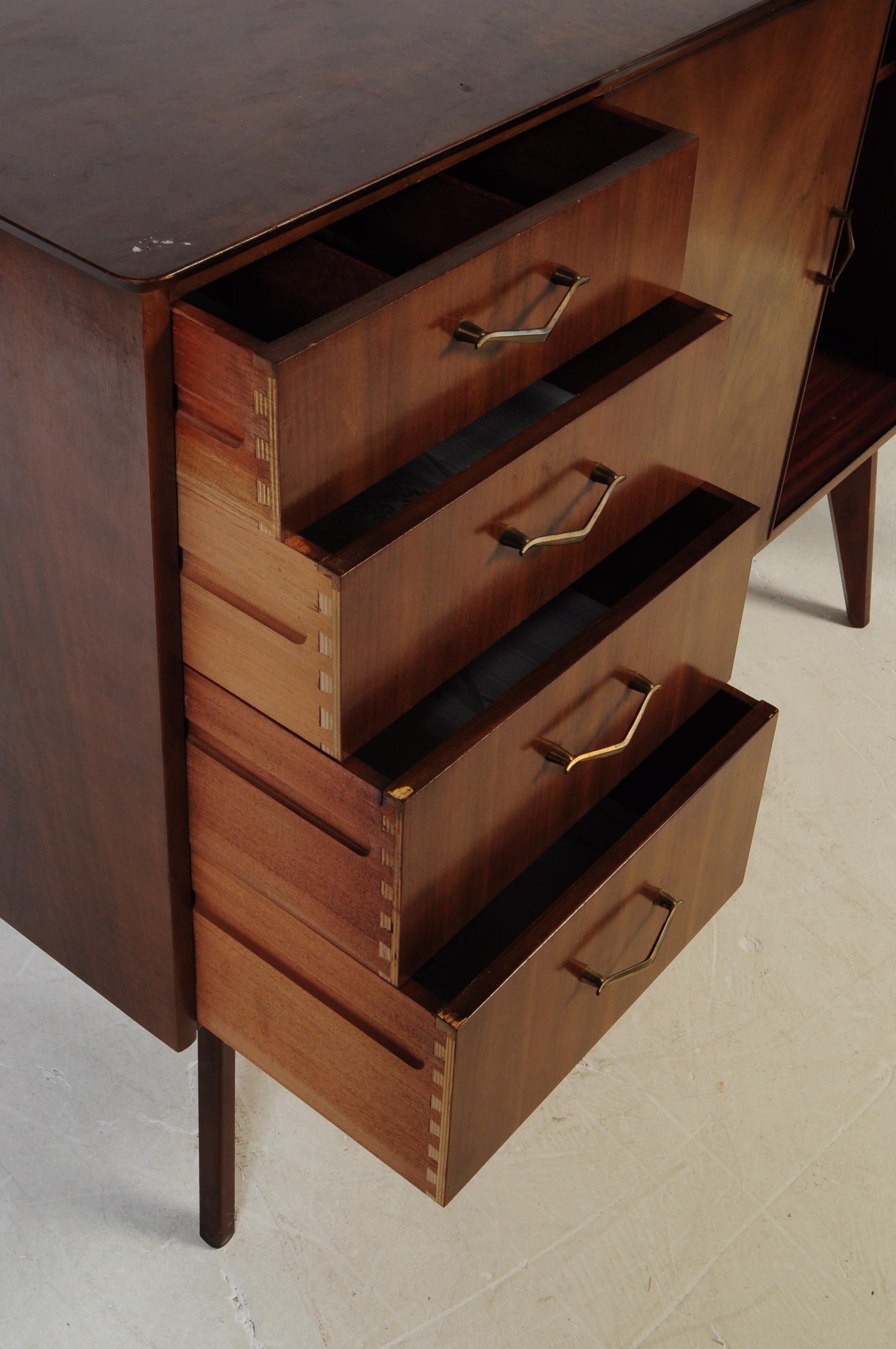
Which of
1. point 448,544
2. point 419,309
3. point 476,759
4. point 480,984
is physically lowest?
point 480,984

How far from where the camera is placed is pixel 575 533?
2.61ft

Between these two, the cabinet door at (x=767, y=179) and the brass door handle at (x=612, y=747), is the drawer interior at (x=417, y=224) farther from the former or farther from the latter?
the brass door handle at (x=612, y=747)

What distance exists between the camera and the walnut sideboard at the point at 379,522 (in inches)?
25.5

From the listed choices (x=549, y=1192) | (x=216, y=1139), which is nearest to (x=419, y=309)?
(x=216, y=1139)

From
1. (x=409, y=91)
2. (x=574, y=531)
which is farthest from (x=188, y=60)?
(x=574, y=531)

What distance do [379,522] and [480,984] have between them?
26 centimetres

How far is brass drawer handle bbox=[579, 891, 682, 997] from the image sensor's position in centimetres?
85

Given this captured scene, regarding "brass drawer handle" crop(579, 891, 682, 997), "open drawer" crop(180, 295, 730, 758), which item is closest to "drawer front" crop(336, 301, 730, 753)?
"open drawer" crop(180, 295, 730, 758)

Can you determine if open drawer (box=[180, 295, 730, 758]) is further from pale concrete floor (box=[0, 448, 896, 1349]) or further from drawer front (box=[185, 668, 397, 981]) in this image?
pale concrete floor (box=[0, 448, 896, 1349])

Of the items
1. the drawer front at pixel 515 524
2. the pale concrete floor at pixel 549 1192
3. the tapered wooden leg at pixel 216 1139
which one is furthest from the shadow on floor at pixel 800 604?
the tapered wooden leg at pixel 216 1139

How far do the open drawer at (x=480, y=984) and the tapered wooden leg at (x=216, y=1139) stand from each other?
10 cm

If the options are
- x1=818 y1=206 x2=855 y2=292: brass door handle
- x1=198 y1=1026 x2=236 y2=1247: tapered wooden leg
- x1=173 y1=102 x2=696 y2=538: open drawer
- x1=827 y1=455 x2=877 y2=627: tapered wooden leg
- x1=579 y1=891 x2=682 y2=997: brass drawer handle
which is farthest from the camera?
x1=827 y1=455 x2=877 y2=627: tapered wooden leg

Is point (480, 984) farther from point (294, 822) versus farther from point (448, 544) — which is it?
point (448, 544)

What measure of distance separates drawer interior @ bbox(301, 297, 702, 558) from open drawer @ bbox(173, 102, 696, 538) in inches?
0.9
